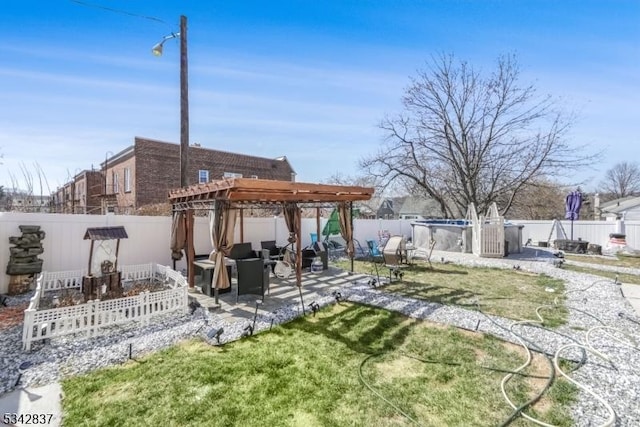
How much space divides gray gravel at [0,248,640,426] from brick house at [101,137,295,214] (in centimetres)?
1081

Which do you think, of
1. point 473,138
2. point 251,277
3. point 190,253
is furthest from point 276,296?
point 473,138

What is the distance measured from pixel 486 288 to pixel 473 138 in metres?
13.5

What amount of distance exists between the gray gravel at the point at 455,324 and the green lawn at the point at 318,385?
0.30 m

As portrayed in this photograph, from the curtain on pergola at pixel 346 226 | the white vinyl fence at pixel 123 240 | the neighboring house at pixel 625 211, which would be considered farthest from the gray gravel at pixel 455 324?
the neighboring house at pixel 625 211

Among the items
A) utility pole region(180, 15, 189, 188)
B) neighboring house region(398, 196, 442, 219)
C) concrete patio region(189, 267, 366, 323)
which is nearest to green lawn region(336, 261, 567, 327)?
concrete patio region(189, 267, 366, 323)

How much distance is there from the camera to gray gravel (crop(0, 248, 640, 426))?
10.4ft

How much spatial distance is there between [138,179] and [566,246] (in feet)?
74.0

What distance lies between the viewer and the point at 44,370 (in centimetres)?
354

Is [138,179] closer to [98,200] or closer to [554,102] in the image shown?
[98,200]

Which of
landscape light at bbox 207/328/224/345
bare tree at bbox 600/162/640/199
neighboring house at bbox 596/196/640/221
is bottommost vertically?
landscape light at bbox 207/328/224/345

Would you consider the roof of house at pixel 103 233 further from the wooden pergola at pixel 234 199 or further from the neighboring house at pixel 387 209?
the neighboring house at pixel 387 209

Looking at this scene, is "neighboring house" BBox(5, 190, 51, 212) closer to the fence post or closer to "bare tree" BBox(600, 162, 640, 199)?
the fence post

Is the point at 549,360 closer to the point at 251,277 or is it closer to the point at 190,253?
the point at 251,277

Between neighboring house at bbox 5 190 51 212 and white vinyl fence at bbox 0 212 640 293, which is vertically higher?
neighboring house at bbox 5 190 51 212
